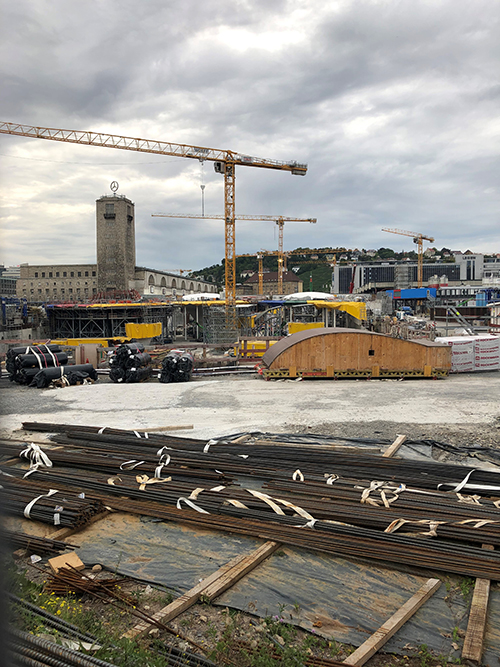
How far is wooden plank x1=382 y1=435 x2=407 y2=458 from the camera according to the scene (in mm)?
10215

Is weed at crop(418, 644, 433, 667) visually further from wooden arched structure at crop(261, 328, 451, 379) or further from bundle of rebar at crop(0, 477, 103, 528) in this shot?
wooden arched structure at crop(261, 328, 451, 379)

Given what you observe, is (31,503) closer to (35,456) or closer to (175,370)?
(35,456)

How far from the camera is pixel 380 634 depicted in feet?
15.0

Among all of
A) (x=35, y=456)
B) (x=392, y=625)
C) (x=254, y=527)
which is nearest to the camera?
(x=392, y=625)

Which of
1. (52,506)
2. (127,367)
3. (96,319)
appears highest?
(96,319)

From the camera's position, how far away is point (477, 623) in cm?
477

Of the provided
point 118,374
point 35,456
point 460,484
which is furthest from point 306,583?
point 118,374

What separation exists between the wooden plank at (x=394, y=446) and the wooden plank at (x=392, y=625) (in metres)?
4.73

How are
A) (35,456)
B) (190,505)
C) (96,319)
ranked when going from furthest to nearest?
(96,319)
(35,456)
(190,505)

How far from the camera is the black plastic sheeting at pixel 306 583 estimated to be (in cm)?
482

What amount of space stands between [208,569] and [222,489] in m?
2.03

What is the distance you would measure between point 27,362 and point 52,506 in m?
16.5

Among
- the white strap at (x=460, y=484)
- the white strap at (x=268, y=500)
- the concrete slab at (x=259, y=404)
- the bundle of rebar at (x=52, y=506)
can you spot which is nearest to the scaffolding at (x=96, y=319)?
the concrete slab at (x=259, y=404)

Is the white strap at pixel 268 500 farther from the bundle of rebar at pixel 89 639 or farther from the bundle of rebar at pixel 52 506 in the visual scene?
the bundle of rebar at pixel 89 639
